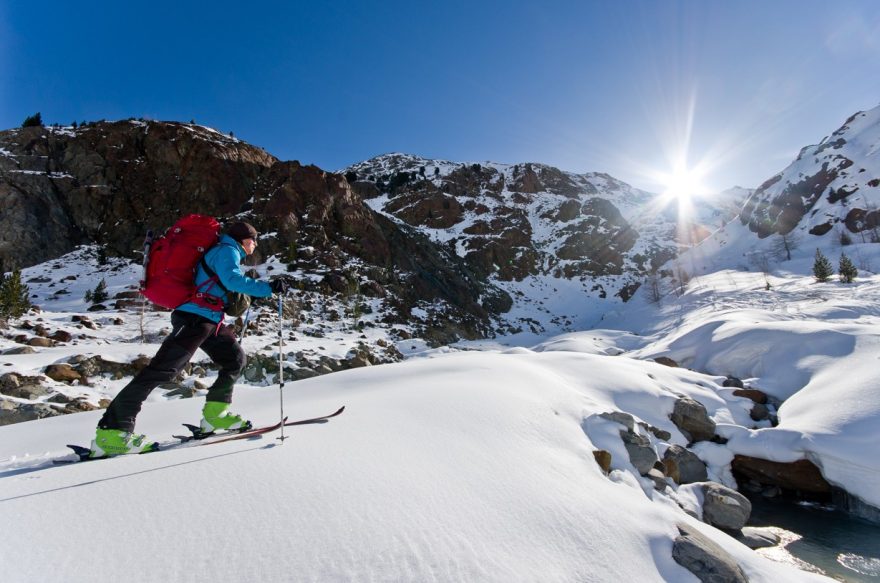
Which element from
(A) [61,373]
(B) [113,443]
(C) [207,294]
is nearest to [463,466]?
(C) [207,294]

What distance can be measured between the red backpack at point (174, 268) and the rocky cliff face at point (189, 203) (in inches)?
1259

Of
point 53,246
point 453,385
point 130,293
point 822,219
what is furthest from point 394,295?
point 822,219

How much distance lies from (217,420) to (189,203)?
4844 cm

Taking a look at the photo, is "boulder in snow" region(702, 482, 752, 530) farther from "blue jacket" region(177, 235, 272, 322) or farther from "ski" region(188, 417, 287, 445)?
"blue jacket" region(177, 235, 272, 322)

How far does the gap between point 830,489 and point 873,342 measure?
5265mm

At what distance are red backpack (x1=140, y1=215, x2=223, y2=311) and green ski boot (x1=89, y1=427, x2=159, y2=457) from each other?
46.0 inches

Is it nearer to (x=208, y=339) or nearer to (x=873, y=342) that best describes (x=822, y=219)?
(x=873, y=342)

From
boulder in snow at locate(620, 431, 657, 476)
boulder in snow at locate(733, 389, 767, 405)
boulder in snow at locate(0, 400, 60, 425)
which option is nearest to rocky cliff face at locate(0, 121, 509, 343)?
boulder in snow at locate(0, 400, 60, 425)

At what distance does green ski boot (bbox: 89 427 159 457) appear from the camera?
3.35 m

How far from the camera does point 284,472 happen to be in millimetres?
2674

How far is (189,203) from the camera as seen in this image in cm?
4369

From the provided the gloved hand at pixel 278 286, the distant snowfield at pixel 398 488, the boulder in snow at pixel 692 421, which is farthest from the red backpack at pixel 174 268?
the boulder in snow at pixel 692 421

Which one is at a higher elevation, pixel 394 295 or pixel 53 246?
pixel 53 246

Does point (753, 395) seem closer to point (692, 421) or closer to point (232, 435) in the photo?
point (692, 421)
